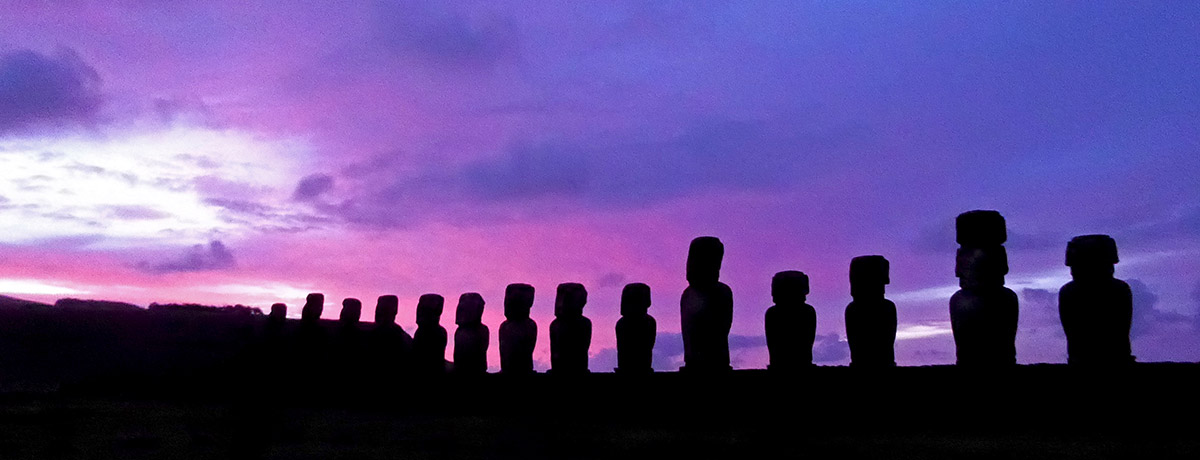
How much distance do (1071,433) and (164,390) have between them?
32.4 ft

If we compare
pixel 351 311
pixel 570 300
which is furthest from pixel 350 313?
pixel 570 300

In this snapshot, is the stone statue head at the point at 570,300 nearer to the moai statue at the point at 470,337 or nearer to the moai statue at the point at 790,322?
the moai statue at the point at 470,337

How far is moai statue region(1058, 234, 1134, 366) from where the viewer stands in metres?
5.31

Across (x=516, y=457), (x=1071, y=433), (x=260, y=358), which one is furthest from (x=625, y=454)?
(x=260, y=358)

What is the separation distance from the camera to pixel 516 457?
4.53 metres

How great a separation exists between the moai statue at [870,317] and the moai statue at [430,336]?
18.9 feet

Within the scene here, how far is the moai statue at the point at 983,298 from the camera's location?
225 inches

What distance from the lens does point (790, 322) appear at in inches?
258

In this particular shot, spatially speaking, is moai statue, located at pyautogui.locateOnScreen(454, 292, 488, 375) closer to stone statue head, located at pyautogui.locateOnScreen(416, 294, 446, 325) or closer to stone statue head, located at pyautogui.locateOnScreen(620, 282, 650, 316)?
stone statue head, located at pyautogui.locateOnScreen(416, 294, 446, 325)

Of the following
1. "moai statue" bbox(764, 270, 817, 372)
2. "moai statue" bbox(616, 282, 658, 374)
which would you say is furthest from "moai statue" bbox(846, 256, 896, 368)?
"moai statue" bbox(616, 282, 658, 374)

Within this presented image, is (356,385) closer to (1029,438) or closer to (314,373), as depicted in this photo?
(314,373)

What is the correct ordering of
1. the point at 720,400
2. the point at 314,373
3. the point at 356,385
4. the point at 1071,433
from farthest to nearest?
the point at 314,373, the point at 356,385, the point at 720,400, the point at 1071,433

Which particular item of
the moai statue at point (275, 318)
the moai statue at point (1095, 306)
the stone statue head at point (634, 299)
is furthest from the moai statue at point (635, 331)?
the moai statue at point (275, 318)

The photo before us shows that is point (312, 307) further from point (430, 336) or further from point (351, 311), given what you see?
point (430, 336)
